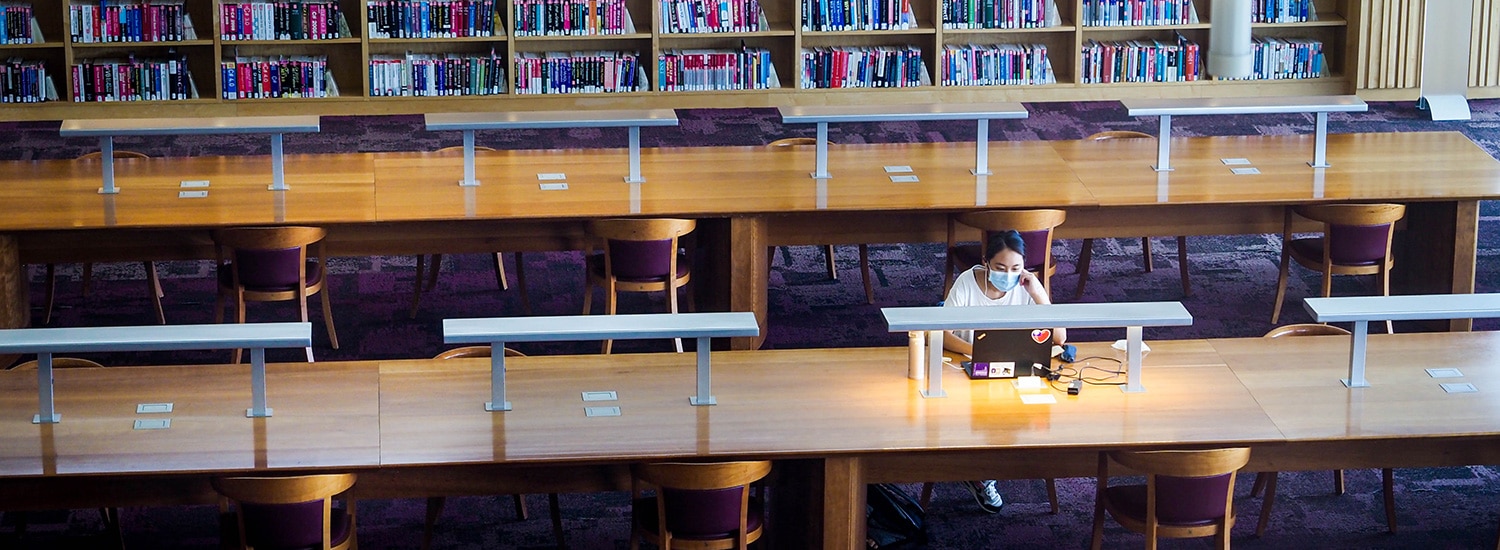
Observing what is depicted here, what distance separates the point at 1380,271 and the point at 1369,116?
13.1ft

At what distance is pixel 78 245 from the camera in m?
7.47

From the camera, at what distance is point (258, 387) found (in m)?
5.55

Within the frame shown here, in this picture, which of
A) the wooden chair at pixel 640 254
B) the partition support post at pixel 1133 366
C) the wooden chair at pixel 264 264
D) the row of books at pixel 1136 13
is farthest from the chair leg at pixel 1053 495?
the row of books at pixel 1136 13

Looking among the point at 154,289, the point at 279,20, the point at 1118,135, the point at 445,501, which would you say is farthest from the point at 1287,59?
the point at 445,501

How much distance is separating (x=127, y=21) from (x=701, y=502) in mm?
6727

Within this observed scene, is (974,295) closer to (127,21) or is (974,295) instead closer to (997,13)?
(997,13)

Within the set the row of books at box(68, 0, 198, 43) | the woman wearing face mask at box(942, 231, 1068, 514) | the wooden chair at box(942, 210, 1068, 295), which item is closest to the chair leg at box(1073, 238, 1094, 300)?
the wooden chair at box(942, 210, 1068, 295)

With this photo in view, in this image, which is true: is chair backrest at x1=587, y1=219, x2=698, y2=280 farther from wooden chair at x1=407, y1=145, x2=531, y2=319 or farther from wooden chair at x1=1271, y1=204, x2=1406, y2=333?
wooden chair at x1=1271, y1=204, x2=1406, y2=333

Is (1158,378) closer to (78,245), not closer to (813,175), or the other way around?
(813,175)

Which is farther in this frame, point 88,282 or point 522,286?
point 88,282

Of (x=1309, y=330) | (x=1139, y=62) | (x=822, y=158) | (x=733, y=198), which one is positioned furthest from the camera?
(x=1139, y=62)

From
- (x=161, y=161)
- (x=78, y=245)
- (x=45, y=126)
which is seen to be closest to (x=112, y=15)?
(x=45, y=126)

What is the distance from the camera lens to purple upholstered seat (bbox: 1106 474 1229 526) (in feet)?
17.9

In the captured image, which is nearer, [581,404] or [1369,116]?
[581,404]
